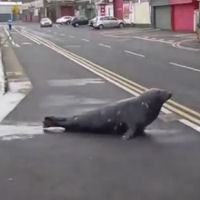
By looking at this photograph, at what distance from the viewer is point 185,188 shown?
6.71 metres

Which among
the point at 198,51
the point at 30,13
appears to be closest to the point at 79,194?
the point at 198,51

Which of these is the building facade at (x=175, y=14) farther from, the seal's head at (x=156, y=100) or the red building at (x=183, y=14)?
the seal's head at (x=156, y=100)

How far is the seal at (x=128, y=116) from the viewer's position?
9.52 metres

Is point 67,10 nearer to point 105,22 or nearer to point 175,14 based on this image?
point 105,22

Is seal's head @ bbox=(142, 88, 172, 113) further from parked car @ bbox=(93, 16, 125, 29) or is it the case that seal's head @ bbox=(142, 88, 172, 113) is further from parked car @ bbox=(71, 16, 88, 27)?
parked car @ bbox=(71, 16, 88, 27)

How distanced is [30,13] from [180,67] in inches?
5246

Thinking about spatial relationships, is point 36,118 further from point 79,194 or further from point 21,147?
point 79,194

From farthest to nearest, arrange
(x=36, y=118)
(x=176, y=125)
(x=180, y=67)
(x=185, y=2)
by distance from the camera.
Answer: (x=185, y=2), (x=180, y=67), (x=36, y=118), (x=176, y=125)

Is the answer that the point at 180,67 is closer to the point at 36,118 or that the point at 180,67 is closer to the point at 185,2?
the point at 36,118

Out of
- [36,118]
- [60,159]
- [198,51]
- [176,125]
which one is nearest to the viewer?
[60,159]

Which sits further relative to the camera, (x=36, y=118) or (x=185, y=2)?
(x=185, y=2)

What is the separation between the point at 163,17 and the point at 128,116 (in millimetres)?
50584

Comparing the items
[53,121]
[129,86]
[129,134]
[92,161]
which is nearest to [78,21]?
[129,86]

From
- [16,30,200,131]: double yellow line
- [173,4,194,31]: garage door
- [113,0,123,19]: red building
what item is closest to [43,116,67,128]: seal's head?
[16,30,200,131]: double yellow line
